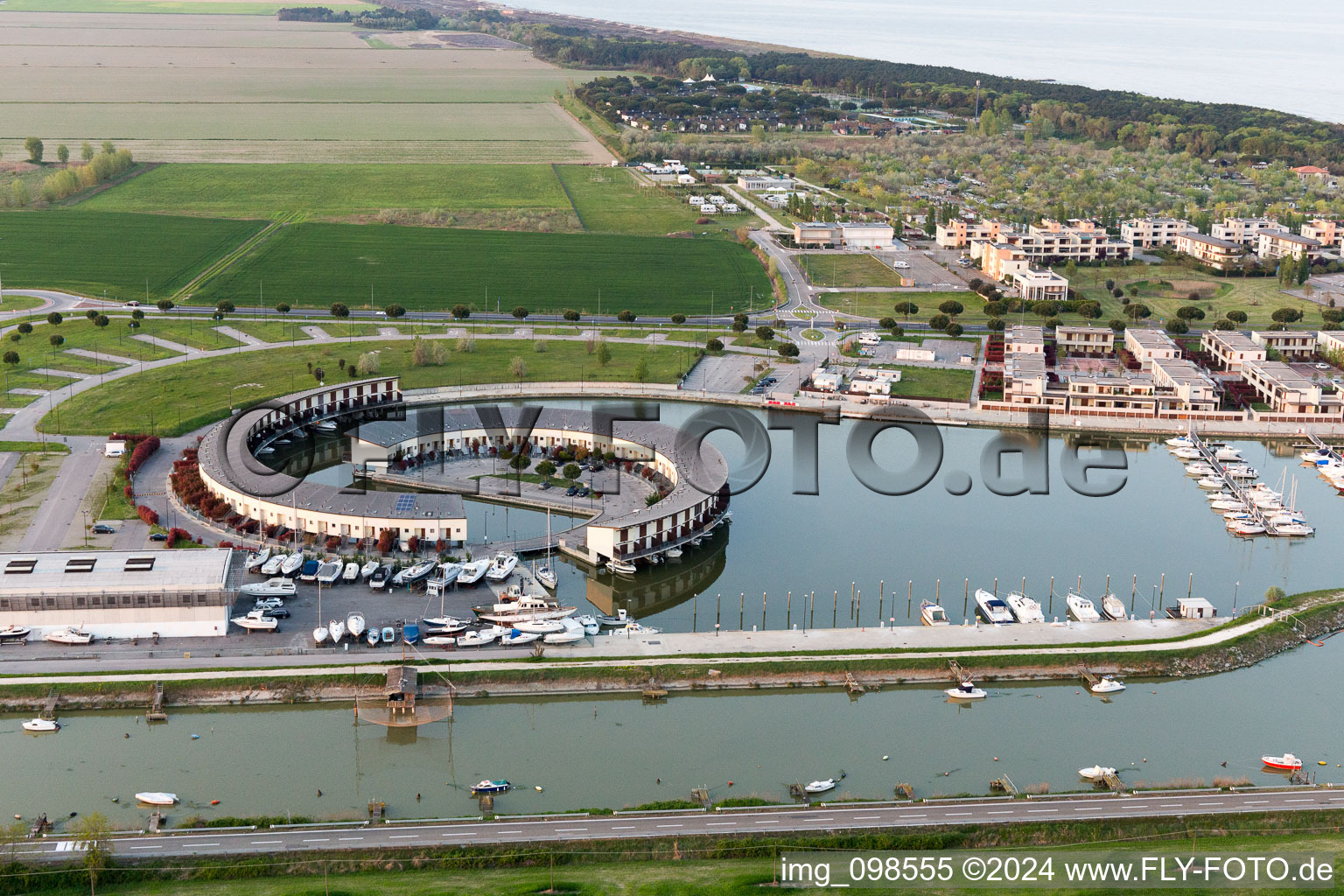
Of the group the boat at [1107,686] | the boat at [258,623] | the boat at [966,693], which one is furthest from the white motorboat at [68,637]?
the boat at [1107,686]

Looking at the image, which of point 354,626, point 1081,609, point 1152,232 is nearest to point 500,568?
point 354,626

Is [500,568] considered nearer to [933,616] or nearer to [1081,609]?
[933,616]

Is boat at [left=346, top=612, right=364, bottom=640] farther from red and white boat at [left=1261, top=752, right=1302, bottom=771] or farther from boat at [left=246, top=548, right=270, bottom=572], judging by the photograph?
red and white boat at [left=1261, top=752, right=1302, bottom=771]

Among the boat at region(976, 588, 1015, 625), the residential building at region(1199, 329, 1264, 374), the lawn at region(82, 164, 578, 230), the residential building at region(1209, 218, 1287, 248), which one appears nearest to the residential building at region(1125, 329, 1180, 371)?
the residential building at region(1199, 329, 1264, 374)

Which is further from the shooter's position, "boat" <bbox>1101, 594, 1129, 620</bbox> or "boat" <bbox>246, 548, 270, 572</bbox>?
"boat" <bbox>246, 548, 270, 572</bbox>

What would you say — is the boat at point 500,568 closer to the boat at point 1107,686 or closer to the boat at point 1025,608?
the boat at point 1025,608

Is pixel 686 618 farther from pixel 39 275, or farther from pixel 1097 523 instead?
pixel 39 275

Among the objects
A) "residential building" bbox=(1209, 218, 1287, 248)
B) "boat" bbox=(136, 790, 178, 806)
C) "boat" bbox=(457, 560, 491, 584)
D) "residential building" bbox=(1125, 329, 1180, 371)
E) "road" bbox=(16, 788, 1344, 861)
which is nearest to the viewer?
"road" bbox=(16, 788, 1344, 861)

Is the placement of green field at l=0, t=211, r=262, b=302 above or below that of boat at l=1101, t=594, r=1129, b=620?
above
